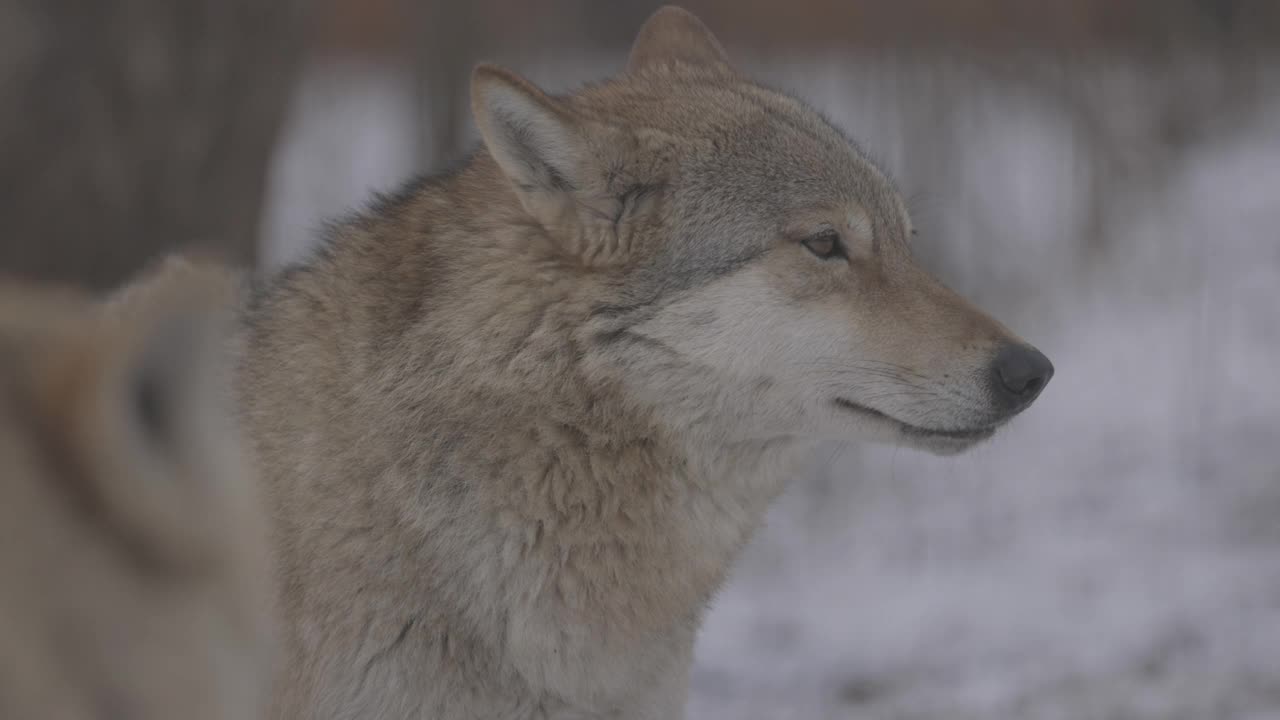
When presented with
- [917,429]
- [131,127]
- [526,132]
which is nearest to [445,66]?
[131,127]

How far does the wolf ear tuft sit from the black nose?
1197 mm

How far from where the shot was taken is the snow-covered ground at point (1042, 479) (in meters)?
6.43

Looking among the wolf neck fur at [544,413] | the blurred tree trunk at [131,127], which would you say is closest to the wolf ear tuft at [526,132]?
the wolf neck fur at [544,413]

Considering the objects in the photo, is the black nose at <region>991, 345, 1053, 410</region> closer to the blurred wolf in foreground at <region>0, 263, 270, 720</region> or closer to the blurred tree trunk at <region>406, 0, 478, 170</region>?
the blurred wolf in foreground at <region>0, 263, 270, 720</region>

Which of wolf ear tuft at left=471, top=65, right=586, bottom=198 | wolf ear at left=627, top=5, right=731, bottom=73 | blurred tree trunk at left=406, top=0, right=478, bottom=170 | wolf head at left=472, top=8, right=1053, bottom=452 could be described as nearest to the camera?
wolf ear tuft at left=471, top=65, right=586, bottom=198

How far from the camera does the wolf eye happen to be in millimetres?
3811

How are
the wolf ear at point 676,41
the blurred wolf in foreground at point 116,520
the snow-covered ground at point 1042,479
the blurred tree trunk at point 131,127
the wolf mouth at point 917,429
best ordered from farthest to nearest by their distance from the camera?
1. the blurred tree trunk at point 131,127
2. the snow-covered ground at point 1042,479
3. the wolf ear at point 676,41
4. the wolf mouth at point 917,429
5. the blurred wolf in foreground at point 116,520

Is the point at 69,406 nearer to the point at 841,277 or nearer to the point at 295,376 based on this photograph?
the point at 295,376

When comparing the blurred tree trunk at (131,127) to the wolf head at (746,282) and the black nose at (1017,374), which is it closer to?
the wolf head at (746,282)

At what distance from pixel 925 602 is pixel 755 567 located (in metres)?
0.97

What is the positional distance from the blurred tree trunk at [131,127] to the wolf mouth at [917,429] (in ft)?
12.8

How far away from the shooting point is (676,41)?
183 inches

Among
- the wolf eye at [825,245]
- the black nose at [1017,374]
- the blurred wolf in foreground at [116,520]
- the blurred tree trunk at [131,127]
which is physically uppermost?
the blurred wolf in foreground at [116,520]

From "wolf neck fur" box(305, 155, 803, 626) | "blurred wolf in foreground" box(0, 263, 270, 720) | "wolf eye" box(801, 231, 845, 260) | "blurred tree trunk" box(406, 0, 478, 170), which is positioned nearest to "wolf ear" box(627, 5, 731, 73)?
"wolf eye" box(801, 231, 845, 260)
